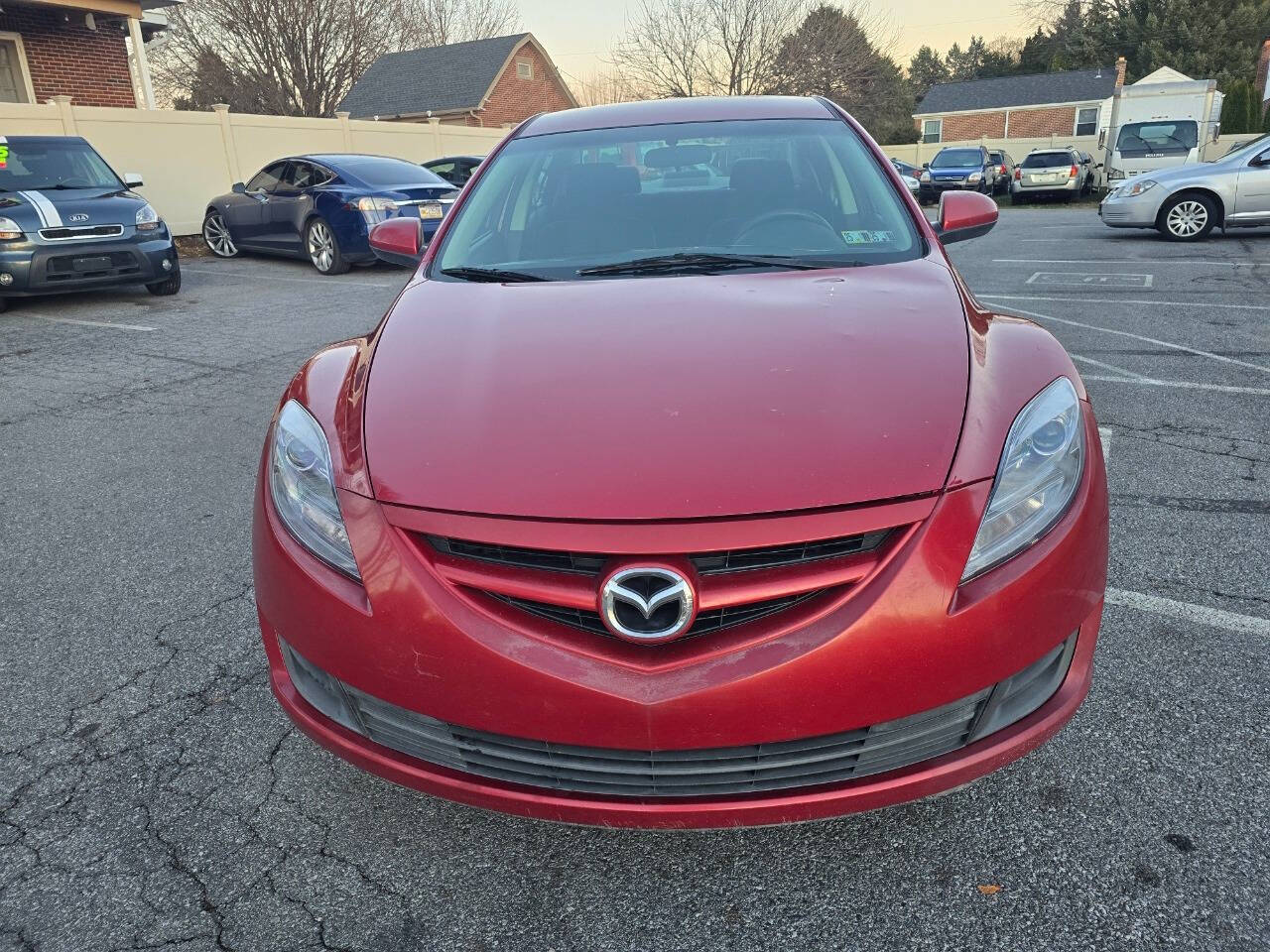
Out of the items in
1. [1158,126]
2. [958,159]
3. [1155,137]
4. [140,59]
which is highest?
[140,59]

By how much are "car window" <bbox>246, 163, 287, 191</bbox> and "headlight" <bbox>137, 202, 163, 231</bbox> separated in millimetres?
3044

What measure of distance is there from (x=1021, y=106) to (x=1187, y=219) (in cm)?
4069

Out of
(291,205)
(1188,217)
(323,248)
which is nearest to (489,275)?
(323,248)

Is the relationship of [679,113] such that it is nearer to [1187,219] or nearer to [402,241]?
[402,241]

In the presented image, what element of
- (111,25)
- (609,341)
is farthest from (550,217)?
(111,25)

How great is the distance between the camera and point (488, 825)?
1994 millimetres

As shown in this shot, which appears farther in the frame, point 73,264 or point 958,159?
point 958,159

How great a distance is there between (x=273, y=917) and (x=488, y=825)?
45 cm

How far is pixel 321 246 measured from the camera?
36.9 feet

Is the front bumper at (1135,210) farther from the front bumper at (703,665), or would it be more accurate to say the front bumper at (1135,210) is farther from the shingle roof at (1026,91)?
the shingle roof at (1026,91)

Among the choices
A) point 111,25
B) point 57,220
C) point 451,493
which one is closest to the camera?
point 451,493

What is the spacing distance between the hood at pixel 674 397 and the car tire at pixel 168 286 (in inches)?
321

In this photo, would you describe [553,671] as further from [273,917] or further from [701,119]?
[701,119]

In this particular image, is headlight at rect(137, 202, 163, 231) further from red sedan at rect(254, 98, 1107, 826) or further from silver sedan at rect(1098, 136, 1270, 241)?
silver sedan at rect(1098, 136, 1270, 241)
